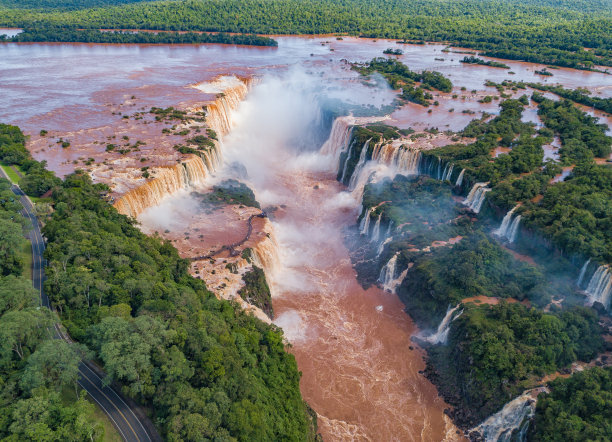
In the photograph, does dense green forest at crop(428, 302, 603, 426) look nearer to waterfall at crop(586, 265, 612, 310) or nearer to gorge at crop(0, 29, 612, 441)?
gorge at crop(0, 29, 612, 441)

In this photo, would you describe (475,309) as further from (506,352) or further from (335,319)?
(335,319)

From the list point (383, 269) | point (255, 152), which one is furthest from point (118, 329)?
point (255, 152)

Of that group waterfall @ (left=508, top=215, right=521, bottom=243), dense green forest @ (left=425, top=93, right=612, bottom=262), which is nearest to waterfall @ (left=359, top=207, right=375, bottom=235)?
dense green forest @ (left=425, top=93, right=612, bottom=262)

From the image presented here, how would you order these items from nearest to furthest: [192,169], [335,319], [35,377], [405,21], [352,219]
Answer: [35,377]
[335,319]
[192,169]
[352,219]
[405,21]

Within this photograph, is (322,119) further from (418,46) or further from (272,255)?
(418,46)

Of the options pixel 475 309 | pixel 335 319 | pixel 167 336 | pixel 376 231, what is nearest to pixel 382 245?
pixel 376 231

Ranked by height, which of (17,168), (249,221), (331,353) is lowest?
(331,353)
